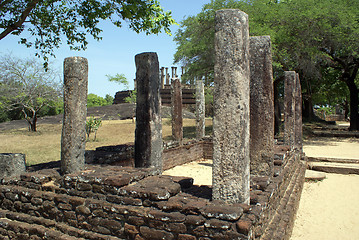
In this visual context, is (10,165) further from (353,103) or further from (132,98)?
(132,98)

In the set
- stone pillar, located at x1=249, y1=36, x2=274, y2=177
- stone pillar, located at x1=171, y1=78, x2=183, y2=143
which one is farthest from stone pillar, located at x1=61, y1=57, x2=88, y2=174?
stone pillar, located at x1=171, y1=78, x2=183, y2=143

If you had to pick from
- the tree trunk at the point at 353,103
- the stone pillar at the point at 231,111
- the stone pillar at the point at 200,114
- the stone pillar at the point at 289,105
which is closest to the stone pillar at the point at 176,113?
the stone pillar at the point at 200,114

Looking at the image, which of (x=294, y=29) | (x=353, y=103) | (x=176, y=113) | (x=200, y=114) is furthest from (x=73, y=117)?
(x=353, y=103)

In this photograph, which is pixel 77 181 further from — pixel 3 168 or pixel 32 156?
pixel 32 156

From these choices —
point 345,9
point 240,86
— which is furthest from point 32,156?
point 345,9

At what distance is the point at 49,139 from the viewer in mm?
16984

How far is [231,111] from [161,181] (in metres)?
1.70

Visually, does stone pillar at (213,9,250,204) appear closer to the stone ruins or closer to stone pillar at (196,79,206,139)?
the stone ruins

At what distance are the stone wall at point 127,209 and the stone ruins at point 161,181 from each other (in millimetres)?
14

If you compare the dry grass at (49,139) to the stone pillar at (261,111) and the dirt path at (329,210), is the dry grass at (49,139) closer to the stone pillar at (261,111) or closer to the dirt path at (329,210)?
the stone pillar at (261,111)

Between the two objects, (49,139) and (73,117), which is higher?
(73,117)

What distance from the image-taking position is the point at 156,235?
12.9 feet

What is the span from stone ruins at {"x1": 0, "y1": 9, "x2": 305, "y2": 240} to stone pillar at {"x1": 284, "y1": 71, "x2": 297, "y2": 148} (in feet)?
10.5

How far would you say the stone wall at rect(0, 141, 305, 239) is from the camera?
3.68 metres
